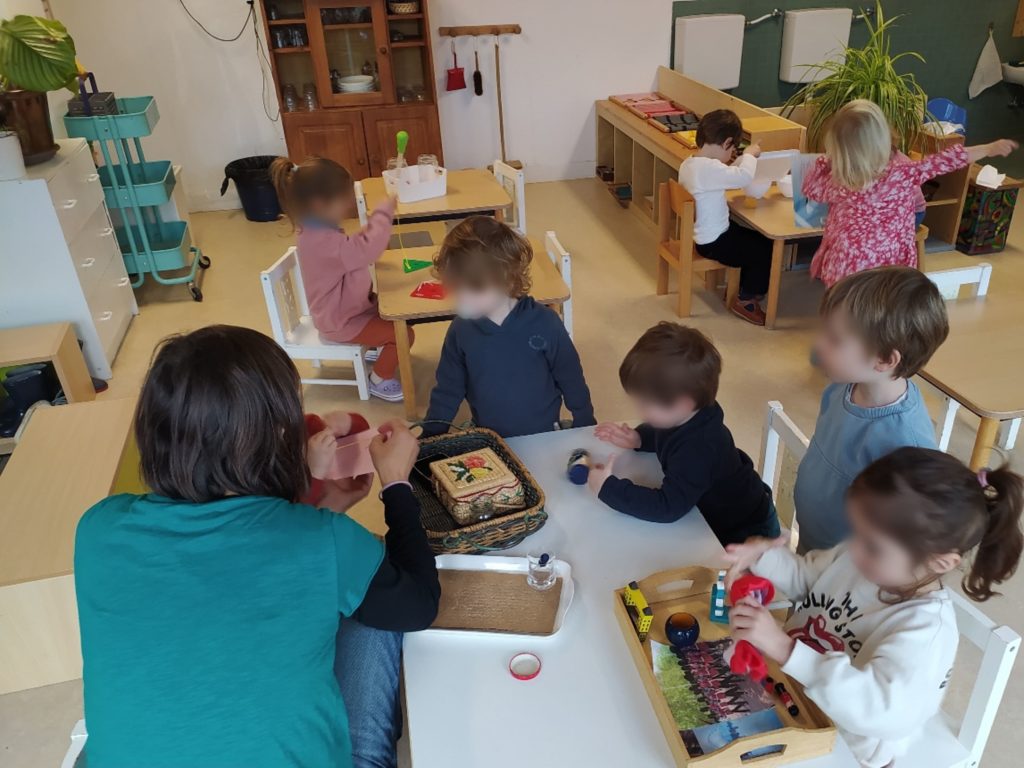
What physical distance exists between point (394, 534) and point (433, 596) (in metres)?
0.13

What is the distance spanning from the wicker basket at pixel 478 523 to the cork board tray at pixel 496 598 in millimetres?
27

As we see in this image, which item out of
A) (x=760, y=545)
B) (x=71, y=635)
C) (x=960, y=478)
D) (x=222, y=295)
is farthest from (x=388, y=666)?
(x=222, y=295)

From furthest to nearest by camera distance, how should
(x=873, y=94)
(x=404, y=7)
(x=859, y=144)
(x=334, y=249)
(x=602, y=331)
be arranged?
1. (x=404, y=7)
2. (x=873, y=94)
3. (x=602, y=331)
4. (x=334, y=249)
5. (x=859, y=144)

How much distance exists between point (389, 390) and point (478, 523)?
187 centimetres

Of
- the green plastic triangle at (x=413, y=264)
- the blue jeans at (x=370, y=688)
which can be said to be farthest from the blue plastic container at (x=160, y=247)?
the blue jeans at (x=370, y=688)

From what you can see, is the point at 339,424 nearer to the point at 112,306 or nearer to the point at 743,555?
the point at 743,555

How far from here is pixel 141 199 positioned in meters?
3.92

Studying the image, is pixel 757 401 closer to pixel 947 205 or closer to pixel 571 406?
pixel 571 406

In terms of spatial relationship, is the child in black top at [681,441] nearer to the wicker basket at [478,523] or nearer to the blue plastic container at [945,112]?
the wicker basket at [478,523]

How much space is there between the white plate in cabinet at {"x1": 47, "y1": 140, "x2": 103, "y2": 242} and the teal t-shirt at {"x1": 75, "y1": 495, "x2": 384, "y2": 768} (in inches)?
101

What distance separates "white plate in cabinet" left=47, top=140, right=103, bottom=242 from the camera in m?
3.12

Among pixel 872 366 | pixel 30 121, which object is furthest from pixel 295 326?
pixel 872 366

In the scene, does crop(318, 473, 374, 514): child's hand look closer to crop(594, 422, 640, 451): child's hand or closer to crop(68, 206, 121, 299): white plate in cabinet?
crop(594, 422, 640, 451): child's hand

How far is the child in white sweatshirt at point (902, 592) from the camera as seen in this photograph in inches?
39.9
